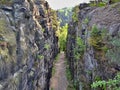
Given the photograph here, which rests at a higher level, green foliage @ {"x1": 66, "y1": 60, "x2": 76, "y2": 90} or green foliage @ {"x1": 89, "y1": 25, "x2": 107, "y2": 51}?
green foliage @ {"x1": 89, "y1": 25, "x2": 107, "y2": 51}

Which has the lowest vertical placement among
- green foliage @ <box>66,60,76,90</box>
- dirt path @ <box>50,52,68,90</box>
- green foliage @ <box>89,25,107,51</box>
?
dirt path @ <box>50,52,68,90</box>

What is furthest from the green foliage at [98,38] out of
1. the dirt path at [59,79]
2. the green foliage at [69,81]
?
the dirt path at [59,79]

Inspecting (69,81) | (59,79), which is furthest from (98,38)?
(59,79)

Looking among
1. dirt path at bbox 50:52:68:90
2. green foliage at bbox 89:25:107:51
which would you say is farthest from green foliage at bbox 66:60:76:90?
green foliage at bbox 89:25:107:51

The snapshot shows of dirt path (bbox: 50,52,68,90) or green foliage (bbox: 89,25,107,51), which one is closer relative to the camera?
green foliage (bbox: 89,25,107,51)

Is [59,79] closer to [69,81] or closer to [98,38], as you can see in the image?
[69,81]

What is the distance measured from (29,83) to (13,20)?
755cm

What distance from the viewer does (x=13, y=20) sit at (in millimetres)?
21688

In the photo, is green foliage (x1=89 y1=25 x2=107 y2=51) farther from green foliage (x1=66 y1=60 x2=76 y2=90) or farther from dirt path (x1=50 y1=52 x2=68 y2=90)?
dirt path (x1=50 y1=52 x2=68 y2=90)

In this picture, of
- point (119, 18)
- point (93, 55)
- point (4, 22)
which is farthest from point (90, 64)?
point (4, 22)

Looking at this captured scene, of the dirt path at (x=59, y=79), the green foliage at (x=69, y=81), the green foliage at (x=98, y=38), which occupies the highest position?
the green foliage at (x=98, y=38)

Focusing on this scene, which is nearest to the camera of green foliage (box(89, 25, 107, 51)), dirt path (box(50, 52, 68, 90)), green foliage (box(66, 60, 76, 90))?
green foliage (box(89, 25, 107, 51))

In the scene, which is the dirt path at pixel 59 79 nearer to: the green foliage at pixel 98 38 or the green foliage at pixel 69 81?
the green foliage at pixel 69 81

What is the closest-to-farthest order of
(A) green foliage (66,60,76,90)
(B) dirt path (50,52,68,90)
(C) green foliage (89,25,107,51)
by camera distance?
1. (C) green foliage (89,25,107,51)
2. (A) green foliage (66,60,76,90)
3. (B) dirt path (50,52,68,90)
